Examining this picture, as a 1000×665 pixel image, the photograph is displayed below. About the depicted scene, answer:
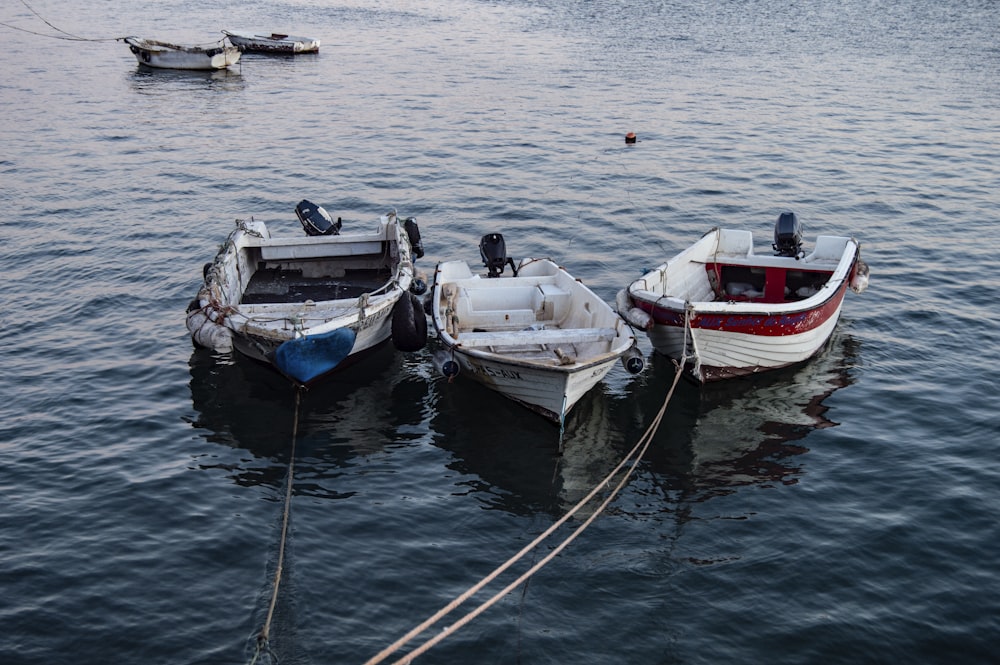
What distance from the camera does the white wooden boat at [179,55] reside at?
49.8 metres

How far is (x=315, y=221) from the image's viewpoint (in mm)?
21266

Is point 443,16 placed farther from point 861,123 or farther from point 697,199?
point 697,199

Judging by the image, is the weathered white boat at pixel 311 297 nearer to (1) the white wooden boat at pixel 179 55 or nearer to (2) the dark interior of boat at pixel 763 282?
(2) the dark interior of boat at pixel 763 282

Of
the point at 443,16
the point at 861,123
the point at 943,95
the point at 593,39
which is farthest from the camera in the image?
the point at 443,16

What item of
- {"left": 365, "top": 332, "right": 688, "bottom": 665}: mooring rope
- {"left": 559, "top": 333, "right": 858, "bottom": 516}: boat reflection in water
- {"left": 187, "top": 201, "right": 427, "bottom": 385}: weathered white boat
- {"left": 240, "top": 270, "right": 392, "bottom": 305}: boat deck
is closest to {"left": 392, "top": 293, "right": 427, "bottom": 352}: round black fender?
{"left": 187, "top": 201, "right": 427, "bottom": 385}: weathered white boat

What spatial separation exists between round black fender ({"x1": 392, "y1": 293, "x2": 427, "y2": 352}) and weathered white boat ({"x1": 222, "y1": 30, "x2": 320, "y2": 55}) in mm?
41225

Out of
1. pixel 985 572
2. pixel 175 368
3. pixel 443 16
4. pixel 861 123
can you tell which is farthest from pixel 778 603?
pixel 443 16

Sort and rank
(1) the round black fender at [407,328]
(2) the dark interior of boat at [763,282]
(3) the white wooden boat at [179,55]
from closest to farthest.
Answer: (1) the round black fender at [407,328] → (2) the dark interior of boat at [763,282] → (3) the white wooden boat at [179,55]

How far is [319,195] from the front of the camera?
97.3 ft

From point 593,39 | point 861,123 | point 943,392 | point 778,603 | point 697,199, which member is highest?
point 593,39

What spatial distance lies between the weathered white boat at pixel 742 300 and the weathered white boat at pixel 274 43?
4086 cm

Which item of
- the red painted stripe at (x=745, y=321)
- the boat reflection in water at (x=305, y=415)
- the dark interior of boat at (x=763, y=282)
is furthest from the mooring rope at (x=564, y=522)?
the boat reflection in water at (x=305, y=415)

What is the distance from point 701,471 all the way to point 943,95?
32759mm

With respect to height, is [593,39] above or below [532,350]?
above
